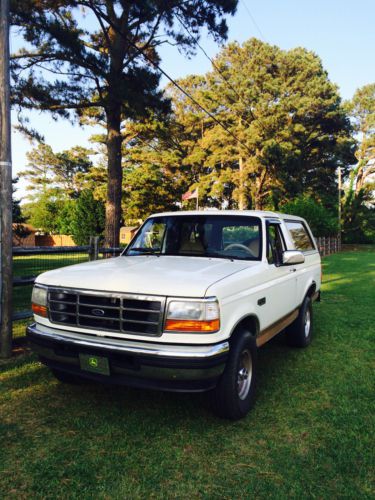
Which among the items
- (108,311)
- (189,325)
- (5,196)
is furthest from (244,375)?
(5,196)

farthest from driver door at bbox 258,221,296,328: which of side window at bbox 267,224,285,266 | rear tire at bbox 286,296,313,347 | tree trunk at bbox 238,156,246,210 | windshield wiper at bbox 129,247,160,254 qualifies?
tree trunk at bbox 238,156,246,210

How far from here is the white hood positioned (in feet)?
10.5

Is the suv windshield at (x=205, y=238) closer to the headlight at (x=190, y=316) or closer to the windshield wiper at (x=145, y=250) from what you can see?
the windshield wiper at (x=145, y=250)

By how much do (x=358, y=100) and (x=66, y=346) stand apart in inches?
2145

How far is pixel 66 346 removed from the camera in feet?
11.4

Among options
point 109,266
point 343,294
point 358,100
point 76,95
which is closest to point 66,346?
point 109,266

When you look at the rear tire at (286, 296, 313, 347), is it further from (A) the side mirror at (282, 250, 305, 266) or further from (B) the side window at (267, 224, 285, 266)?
(A) the side mirror at (282, 250, 305, 266)

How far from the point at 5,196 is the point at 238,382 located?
12.3ft

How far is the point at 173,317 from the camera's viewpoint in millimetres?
3148

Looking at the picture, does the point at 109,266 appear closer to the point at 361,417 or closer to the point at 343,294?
the point at 361,417

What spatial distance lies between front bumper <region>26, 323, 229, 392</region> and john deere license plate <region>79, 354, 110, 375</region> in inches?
1.3

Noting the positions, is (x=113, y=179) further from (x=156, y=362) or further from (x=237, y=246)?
(x=156, y=362)

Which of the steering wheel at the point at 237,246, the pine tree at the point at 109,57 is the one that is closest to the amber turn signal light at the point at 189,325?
the steering wheel at the point at 237,246

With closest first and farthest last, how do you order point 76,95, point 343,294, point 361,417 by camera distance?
point 361,417 → point 343,294 → point 76,95
